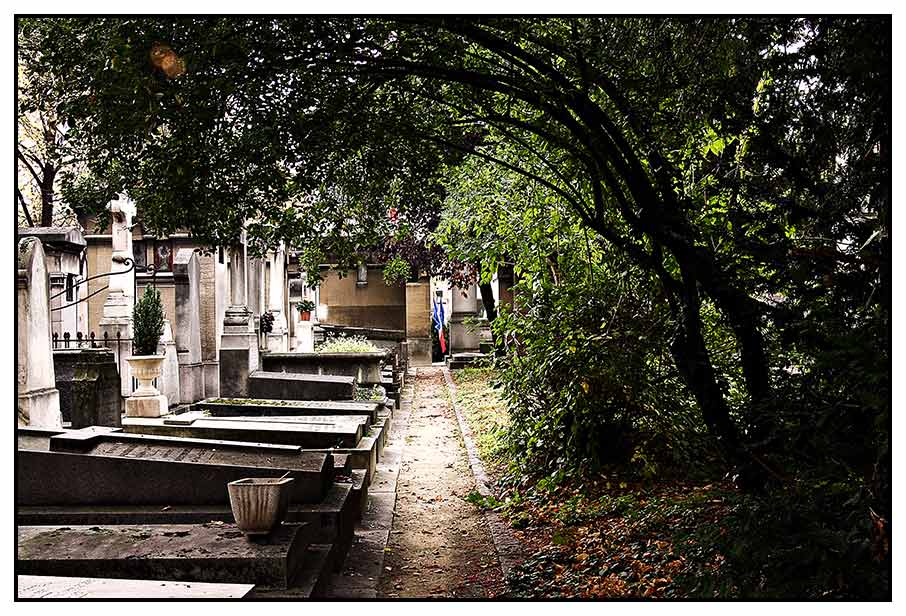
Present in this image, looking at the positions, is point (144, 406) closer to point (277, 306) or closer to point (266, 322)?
point (266, 322)

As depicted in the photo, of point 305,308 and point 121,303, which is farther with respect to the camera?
point 305,308

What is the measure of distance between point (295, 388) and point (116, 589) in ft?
30.1

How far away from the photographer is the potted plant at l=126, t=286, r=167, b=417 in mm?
9914

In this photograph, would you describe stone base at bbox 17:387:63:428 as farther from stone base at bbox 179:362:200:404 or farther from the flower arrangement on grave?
the flower arrangement on grave

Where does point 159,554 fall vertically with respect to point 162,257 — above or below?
below

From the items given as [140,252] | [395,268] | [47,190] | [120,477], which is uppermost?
[47,190]

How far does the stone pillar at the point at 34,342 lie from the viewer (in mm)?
7090

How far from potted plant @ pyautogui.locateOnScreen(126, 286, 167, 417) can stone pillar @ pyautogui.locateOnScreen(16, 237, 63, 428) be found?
7.55 feet

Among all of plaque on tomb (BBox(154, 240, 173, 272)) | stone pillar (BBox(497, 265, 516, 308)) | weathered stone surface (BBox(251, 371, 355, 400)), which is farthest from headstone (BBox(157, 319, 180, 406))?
stone pillar (BBox(497, 265, 516, 308))

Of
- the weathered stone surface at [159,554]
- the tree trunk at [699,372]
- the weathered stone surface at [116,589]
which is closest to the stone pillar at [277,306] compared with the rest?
the weathered stone surface at [159,554]

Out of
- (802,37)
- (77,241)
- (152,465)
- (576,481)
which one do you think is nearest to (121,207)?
(77,241)

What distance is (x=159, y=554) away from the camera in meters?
4.96

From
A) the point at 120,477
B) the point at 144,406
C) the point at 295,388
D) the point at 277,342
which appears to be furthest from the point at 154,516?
the point at 277,342

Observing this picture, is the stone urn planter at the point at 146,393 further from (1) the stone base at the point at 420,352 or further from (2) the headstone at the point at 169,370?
(1) the stone base at the point at 420,352
